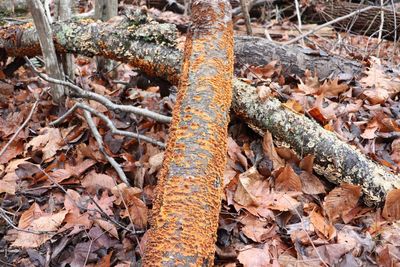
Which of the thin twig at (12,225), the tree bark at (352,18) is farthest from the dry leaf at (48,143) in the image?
the tree bark at (352,18)

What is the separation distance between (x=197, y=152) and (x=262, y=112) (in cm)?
93

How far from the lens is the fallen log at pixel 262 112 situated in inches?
90.4

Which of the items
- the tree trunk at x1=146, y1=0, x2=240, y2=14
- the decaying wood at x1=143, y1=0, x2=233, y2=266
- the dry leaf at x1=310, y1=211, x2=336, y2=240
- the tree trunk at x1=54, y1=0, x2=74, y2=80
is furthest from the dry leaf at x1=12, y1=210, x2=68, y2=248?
the tree trunk at x1=146, y1=0, x2=240, y2=14

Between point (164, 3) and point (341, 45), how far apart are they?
3.63m

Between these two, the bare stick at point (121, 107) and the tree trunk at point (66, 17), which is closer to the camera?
the bare stick at point (121, 107)

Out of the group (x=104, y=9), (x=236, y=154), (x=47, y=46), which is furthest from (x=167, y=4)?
(x=236, y=154)

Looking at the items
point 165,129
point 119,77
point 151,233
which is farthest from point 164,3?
point 151,233

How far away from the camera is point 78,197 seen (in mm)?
2447

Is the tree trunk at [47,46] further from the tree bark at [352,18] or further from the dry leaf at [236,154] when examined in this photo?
the tree bark at [352,18]

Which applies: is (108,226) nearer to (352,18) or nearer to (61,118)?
(61,118)

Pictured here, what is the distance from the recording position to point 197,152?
181 cm

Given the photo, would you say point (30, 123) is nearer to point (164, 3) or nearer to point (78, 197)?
point (78, 197)

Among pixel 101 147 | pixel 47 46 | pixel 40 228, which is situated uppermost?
pixel 47 46

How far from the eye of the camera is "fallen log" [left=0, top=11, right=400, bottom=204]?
2295 millimetres
